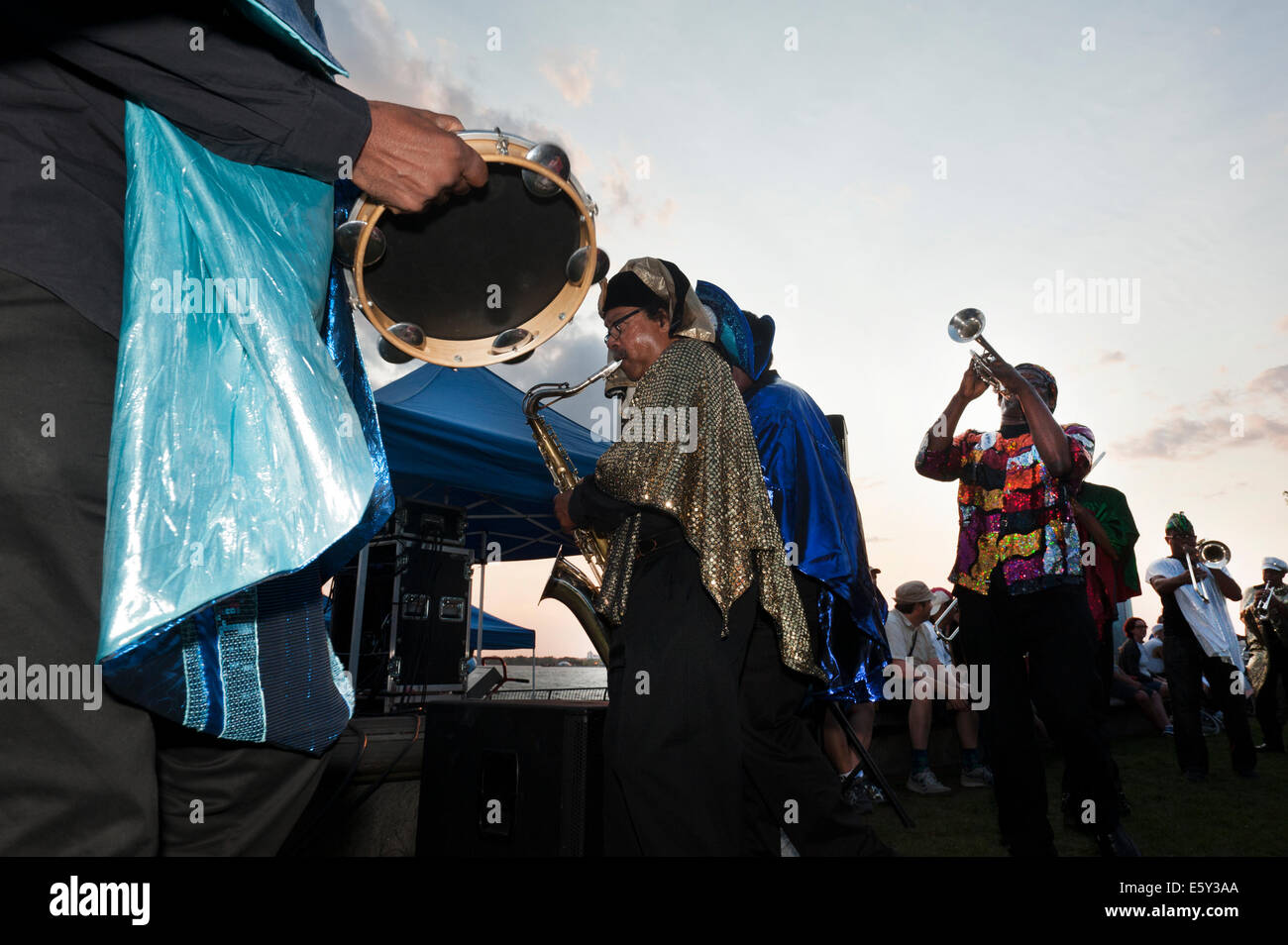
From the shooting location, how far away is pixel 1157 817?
4.54 m

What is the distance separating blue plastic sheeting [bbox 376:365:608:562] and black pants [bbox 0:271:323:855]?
16.4 feet

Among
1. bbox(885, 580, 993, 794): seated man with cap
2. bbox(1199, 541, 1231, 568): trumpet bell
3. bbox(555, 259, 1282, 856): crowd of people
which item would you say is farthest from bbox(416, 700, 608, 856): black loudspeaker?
bbox(1199, 541, 1231, 568): trumpet bell

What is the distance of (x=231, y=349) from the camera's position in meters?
1.09

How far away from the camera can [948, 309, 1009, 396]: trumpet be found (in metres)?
3.48

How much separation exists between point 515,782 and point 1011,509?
Result: 2352 millimetres

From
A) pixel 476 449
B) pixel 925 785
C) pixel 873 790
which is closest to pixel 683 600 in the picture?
pixel 873 790

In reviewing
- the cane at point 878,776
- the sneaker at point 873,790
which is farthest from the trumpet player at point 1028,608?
the sneaker at point 873,790

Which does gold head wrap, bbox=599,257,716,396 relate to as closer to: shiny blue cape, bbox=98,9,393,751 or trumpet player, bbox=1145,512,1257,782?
shiny blue cape, bbox=98,9,393,751

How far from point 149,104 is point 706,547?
1.68 meters

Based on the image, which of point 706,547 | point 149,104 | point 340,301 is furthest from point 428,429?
point 149,104

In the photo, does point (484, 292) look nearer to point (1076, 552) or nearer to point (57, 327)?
point (57, 327)

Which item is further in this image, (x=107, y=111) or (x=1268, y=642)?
(x=1268, y=642)

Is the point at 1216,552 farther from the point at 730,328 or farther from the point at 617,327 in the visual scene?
the point at 617,327
